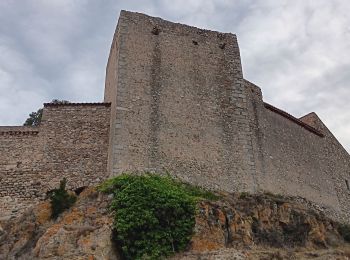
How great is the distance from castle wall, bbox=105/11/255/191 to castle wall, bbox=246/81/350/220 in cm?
188

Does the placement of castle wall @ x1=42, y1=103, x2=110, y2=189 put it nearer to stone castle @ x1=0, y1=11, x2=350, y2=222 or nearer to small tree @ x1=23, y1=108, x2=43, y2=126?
stone castle @ x1=0, y1=11, x2=350, y2=222

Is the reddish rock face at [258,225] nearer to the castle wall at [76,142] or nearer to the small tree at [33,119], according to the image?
the castle wall at [76,142]

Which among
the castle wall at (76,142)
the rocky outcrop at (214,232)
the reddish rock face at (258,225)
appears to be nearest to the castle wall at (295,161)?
the reddish rock face at (258,225)

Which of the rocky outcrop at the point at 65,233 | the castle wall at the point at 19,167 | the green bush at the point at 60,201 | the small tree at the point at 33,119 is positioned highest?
the small tree at the point at 33,119

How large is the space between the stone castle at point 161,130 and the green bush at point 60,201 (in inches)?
56.3

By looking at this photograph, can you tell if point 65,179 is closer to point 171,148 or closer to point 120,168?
point 120,168

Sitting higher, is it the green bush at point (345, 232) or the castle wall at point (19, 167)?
the castle wall at point (19, 167)

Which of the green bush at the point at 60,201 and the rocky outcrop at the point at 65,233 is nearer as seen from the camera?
the rocky outcrop at the point at 65,233

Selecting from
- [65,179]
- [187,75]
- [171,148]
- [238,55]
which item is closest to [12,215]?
[65,179]

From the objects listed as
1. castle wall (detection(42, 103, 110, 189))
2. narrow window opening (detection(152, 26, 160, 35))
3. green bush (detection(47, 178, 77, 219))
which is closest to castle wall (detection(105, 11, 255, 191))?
narrow window opening (detection(152, 26, 160, 35))

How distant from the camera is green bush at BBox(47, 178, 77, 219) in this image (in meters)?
16.4

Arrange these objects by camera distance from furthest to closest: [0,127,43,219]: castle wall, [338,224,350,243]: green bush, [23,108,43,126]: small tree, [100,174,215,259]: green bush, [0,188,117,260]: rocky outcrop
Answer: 1. [23,108,43,126]: small tree
2. [338,224,350,243]: green bush
3. [0,127,43,219]: castle wall
4. [100,174,215,259]: green bush
5. [0,188,117,260]: rocky outcrop

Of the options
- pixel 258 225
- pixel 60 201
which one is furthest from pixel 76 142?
pixel 258 225

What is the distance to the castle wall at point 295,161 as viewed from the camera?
72.0ft
